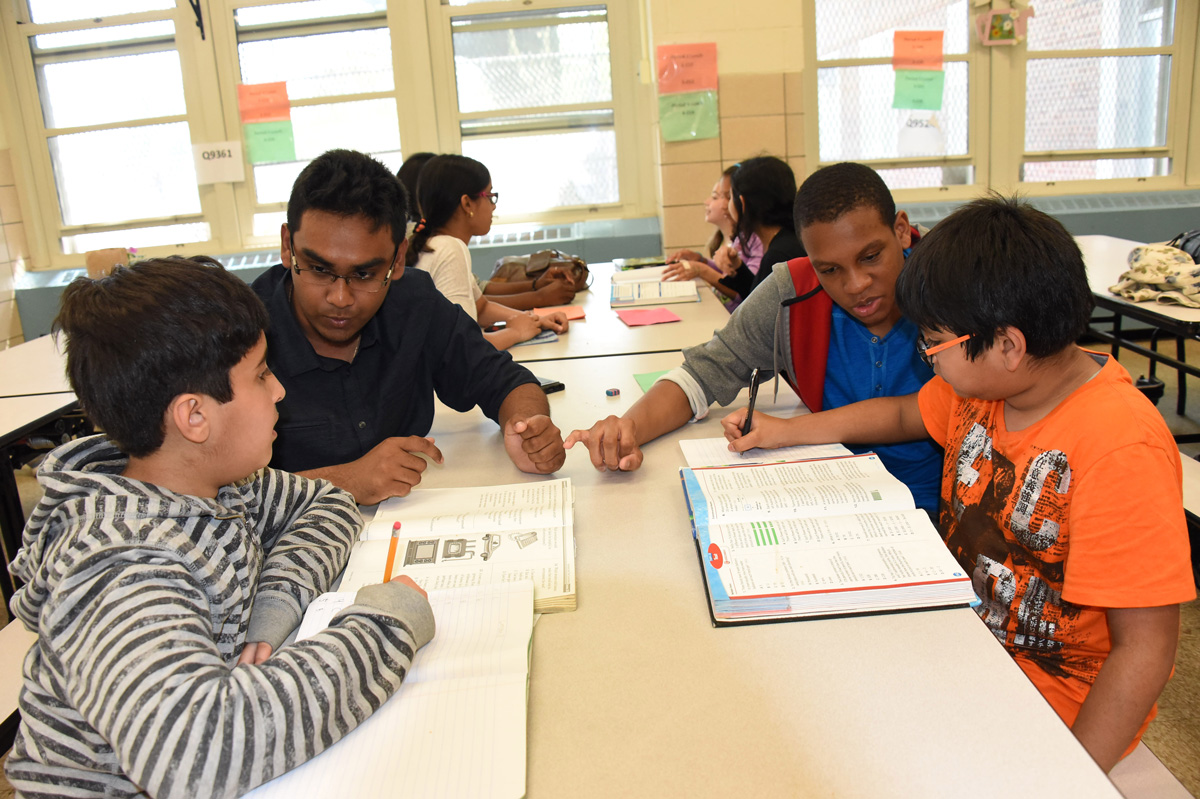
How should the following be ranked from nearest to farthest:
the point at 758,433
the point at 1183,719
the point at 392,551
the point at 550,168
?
the point at 392,551
the point at 758,433
the point at 1183,719
the point at 550,168

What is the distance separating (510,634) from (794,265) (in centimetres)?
106

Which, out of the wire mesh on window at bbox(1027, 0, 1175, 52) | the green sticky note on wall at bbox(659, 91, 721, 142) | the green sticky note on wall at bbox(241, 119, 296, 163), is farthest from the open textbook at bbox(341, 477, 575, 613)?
the wire mesh on window at bbox(1027, 0, 1175, 52)

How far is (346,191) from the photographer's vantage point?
138cm

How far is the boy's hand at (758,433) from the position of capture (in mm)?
1295

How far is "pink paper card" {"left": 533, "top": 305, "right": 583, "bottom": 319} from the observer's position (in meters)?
2.79

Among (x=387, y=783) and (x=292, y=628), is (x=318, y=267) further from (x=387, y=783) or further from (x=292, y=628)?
(x=387, y=783)

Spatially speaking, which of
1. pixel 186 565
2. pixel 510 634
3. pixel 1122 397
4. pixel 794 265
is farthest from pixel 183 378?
pixel 794 265

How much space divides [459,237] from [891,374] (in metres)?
1.66

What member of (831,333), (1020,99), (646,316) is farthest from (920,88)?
(831,333)

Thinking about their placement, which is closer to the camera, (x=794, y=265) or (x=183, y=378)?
(x=183, y=378)

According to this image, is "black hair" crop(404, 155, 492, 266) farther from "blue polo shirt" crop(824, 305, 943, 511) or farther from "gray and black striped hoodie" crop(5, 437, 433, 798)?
"gray and black striped hoodie" crop(5, 437, 433, 798)

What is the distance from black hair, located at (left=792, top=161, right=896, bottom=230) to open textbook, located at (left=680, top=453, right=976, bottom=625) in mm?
511

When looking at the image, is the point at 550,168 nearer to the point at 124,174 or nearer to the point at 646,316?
the point at 646,316

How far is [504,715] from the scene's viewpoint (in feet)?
2.33
